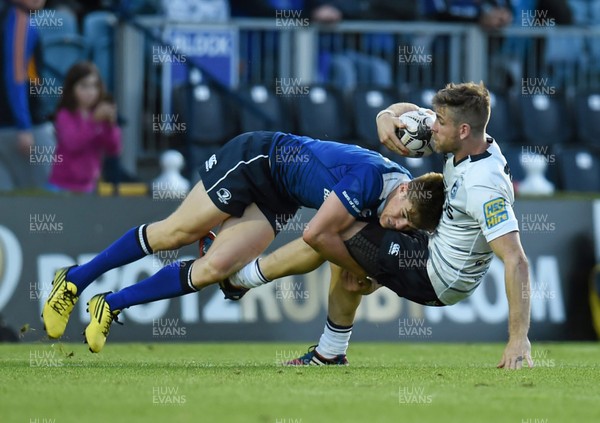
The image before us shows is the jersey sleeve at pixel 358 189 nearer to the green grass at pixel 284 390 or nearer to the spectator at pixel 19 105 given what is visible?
the green grass at pixel 284 390

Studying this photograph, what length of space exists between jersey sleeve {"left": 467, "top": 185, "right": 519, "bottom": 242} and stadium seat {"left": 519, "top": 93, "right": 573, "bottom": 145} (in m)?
8.16

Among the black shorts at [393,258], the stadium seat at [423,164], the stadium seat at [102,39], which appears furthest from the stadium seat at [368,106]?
the black shorts at [393,258]

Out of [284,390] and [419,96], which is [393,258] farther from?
[419,96]

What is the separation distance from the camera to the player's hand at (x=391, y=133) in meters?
8.45

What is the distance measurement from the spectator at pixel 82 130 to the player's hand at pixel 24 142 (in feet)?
1.11

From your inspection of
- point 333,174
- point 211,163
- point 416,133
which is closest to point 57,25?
point 211,163

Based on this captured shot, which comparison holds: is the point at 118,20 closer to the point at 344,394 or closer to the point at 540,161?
the point at 540,161

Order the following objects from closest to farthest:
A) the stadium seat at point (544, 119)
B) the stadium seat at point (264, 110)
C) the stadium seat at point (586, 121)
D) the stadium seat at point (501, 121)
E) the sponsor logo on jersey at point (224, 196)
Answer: the sponsor logo on jersey at point (224, 196)
the stadium seat at point (264, 110)
the stadium seat at point (501, 121)
the stadium seat at point (544, 119)
the stadium seat at point (586, 121)

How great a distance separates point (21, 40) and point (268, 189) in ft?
20.4

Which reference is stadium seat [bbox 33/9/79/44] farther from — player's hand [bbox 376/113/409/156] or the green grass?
player's hand [bbox 376/113/409/156]

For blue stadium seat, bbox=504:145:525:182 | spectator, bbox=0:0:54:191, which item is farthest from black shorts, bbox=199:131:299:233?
blue stadium seat, bbox=504:145:525:182

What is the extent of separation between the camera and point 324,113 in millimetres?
15086

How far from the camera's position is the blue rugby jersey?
828 centimetres

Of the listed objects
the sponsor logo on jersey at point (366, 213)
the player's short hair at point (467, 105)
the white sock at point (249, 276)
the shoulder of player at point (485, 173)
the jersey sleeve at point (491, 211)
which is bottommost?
the white sock at point (249, 276)
